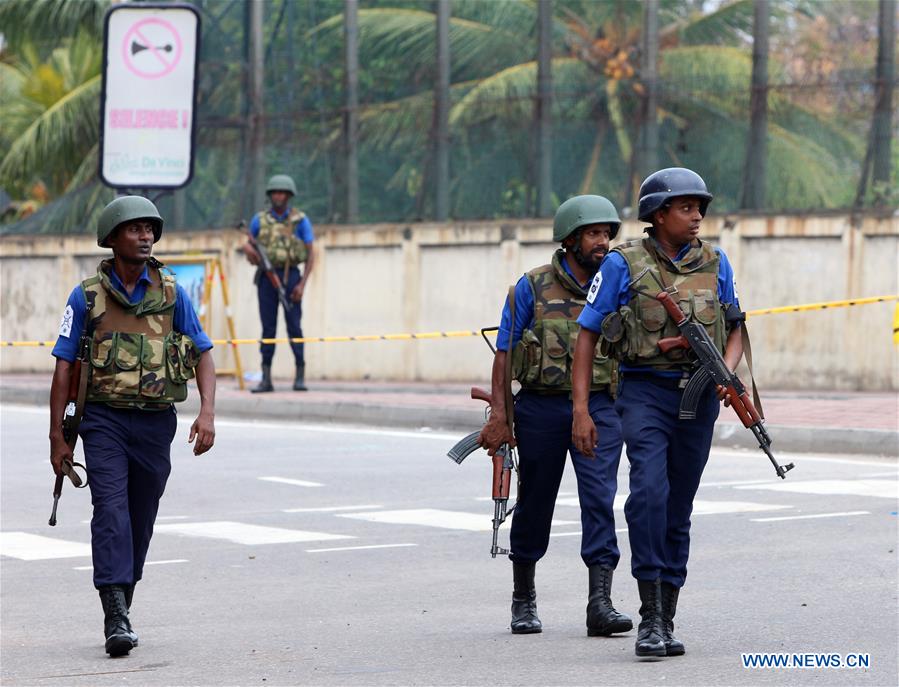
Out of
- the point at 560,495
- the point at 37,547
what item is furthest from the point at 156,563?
the point at 560,495

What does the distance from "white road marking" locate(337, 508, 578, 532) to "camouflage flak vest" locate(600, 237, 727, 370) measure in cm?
379

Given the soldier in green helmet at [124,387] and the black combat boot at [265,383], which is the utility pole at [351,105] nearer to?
the black combat boot at [265,383]

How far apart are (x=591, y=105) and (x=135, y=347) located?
13505 mm

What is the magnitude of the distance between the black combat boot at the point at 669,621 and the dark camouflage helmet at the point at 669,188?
4.56 ft

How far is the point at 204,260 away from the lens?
2266 centimetres

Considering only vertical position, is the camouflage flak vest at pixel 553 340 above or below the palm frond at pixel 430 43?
below

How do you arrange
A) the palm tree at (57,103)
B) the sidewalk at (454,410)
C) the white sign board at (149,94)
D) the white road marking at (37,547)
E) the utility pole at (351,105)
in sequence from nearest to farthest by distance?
the white road marking at (37,547)
the sidewalk at (454,410)
the utility pole at (351,105)
the white sign board at (149,94)
the palm tree at (57,103)

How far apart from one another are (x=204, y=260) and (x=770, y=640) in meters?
16.2

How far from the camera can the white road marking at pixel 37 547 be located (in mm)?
9906

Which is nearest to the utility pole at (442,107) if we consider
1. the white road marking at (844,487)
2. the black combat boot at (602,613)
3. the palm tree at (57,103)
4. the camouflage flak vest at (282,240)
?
the camouflage flak vest at (282,240)

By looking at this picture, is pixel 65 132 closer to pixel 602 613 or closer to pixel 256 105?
pixel 256 105

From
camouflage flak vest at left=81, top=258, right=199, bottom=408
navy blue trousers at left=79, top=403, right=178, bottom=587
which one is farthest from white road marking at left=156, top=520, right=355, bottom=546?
camouflage flak vest at left=81, top=258, right=199, bottom=408

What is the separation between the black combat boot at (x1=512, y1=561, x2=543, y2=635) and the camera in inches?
296

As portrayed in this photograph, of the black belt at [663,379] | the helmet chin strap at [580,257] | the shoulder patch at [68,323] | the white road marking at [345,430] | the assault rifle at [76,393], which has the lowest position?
the white road marking at [345,430]
